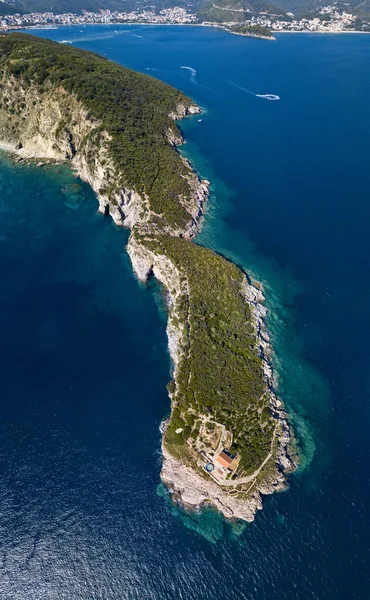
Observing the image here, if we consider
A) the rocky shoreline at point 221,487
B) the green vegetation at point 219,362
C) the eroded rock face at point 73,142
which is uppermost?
the eroded rock face at point 73,142

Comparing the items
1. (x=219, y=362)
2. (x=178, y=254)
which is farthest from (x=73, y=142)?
(x=219, y=362)

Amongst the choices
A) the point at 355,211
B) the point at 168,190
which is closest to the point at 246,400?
the point at 168,190

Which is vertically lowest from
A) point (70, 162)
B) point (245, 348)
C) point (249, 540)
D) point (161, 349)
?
point (249, 540)

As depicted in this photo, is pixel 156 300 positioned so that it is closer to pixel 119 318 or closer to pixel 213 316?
pixel 119 318

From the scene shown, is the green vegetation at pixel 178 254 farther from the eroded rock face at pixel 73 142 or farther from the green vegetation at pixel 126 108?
the eroded rock face at pixel 73 142

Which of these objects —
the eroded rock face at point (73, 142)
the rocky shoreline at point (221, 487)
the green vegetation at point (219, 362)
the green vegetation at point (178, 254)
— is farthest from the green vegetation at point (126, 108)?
the rocky shoreline at point (221, 487)

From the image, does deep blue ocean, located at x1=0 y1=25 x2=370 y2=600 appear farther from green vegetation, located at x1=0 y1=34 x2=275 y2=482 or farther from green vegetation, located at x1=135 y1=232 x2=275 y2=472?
green vegetation, located at x1=0 y1=34 x2=275 y2=482
